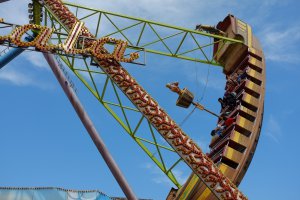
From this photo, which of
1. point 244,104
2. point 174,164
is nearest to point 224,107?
point 244,104

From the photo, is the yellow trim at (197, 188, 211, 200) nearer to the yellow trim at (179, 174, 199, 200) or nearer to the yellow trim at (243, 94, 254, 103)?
the yellow trim at (179, 174, 199, 200)

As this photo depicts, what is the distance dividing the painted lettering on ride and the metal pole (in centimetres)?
127

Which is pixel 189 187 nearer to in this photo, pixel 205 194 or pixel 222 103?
pixel 205 194

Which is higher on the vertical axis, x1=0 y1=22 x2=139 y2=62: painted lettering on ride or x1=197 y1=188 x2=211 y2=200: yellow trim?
x1=0 y1=22 x2=139 y2=62: painted lettering on ride

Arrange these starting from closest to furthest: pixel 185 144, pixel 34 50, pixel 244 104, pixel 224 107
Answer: pixel 185 144 < pixel 34 50 < pixel 244 104 < pixel 224 107

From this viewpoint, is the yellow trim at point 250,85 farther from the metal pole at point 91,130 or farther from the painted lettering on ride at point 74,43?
the metal pole at point 91,130

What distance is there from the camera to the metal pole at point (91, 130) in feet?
50.7

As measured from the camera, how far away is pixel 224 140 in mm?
16484

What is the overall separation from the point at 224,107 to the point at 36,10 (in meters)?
7.00

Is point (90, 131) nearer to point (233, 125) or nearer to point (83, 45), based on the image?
point (83, 45)

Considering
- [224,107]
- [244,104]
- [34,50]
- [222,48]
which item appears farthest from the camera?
[222,48]

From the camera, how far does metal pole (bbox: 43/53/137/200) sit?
15.5 m

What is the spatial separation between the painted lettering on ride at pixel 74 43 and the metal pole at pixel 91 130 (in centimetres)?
127

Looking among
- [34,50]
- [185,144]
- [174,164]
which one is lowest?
[174,164]
